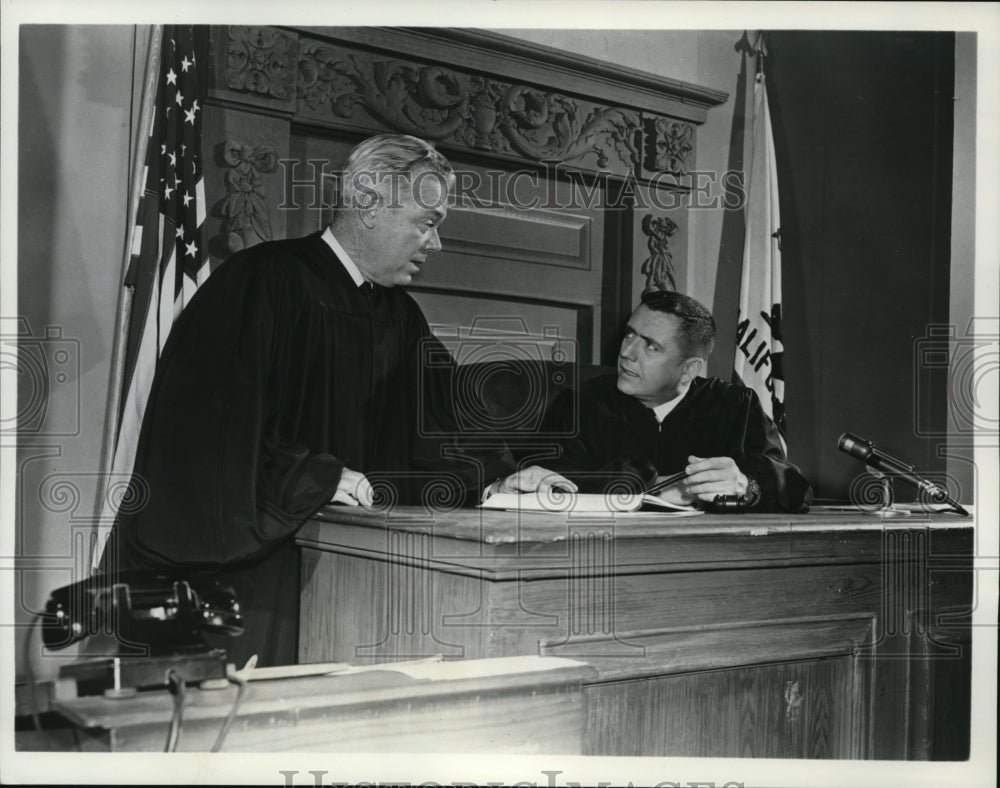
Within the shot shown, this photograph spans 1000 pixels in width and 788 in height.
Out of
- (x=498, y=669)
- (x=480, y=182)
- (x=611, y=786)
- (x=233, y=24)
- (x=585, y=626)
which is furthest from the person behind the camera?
(x=480, y=182)

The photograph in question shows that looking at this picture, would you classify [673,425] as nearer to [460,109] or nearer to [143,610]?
[460,109]

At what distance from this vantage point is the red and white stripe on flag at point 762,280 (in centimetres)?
329

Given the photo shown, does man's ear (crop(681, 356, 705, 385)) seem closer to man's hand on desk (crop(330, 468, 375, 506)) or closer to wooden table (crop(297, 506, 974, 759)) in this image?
wooden table (crop(297, 506, 974, 759))

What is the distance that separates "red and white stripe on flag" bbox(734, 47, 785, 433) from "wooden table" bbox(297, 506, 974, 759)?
590mm

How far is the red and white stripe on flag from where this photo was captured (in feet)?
10.8

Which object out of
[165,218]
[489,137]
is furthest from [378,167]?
[165,218]

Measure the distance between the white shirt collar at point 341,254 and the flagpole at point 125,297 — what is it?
20.9 inches

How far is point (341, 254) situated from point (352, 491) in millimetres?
693

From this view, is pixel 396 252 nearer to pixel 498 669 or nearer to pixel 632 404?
pixel 632 404

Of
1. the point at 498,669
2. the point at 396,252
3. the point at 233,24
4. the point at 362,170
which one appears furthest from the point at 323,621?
the point at 233,24

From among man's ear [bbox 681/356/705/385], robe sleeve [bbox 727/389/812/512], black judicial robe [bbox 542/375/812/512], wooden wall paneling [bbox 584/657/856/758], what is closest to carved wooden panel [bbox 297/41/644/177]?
man's ear [bbox 681/356/705/385]

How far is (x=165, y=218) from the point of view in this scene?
2.79m

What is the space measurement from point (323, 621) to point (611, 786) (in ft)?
2.91

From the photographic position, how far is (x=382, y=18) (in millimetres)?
2902
